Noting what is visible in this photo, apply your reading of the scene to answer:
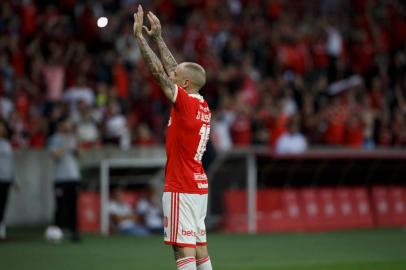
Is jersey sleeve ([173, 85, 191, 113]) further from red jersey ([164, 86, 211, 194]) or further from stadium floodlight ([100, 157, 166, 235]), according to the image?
stadium floodlight ([100, 157, 166, 235])

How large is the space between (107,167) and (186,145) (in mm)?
10915

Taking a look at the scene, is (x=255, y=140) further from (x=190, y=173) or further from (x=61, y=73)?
(x=190, y=173)

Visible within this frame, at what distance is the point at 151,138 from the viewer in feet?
76.5

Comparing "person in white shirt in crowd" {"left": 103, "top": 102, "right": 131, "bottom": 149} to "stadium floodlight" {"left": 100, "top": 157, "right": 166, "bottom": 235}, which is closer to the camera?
"stadium floodlight" {"left": 100, "top": 157, "right": 166, "bottom": 235}

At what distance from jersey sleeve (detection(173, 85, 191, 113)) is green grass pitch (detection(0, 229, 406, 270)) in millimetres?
4813

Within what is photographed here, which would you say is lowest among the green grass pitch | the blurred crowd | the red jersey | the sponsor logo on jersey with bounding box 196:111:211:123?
the green grass pitch

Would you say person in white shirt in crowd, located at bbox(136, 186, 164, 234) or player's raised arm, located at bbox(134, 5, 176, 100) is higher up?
player's raised arm, located at bbox(134, 5, 176, 100)

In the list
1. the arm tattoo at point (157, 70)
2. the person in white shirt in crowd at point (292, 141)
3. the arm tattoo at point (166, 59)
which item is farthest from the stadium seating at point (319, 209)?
the arm tattoo at point (157, 70)

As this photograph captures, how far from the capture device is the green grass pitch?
1449cm

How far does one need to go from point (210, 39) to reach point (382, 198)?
660 centimetres

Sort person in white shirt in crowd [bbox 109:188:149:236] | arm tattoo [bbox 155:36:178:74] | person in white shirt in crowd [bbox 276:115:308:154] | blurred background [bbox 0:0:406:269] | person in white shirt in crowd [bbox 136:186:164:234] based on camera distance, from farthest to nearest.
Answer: person in white shirt in crowd [bbox 276:115:308:154] → blurred background [bbox 0:0:406:269] → person in white shirt in crowd [bbox 136:186:164:234] → person in white shirt in crowd [bbox 109:188:149:236] → arm tattoo [bbox 155:36:178:74]

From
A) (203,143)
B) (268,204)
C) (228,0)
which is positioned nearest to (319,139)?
(268,204)

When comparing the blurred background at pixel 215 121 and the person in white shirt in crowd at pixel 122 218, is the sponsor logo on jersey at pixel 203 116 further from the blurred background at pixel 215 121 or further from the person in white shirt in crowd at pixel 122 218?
the person in white shirt in crowd at pixel 122 218

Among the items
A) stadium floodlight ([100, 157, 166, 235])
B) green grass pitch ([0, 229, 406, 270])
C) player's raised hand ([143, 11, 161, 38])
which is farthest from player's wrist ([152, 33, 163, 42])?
stadium floodlight ([100, 157, 166, 235])
